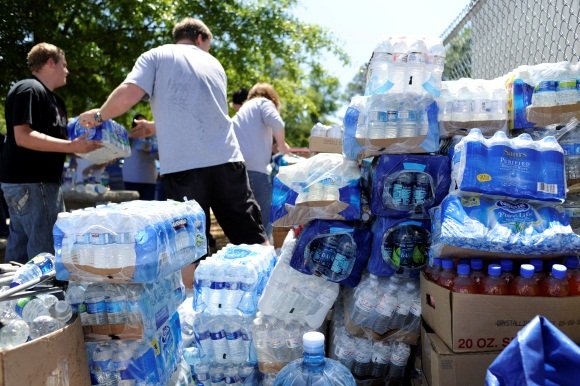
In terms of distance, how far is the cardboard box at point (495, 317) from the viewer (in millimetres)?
2096

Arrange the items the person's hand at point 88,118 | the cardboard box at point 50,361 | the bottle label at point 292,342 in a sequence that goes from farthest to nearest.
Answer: the person's hand at point 88,118 < the bottle label at point 292,342 < the cardboard box at point 50,361

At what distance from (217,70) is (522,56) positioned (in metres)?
2.19

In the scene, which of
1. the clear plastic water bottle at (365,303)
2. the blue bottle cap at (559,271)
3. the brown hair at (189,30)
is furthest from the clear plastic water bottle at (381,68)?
the brown hair at (189,30)

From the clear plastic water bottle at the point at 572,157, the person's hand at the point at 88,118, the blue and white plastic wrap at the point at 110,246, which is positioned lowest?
the blue and white plastic wrap at the point at 110,246

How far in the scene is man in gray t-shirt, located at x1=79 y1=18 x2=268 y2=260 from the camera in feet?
12.0

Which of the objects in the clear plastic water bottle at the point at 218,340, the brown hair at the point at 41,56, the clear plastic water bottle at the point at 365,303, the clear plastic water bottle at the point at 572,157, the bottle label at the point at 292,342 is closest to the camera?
the clear plastic water bottle at the point at 572,157

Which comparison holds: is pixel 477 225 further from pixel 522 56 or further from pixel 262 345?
pixel 522 56

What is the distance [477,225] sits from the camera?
2.18m

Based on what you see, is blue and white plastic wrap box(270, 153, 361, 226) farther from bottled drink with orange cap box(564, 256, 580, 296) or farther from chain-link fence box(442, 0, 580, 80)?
chain-link fence box(442, 0, 580, 80)

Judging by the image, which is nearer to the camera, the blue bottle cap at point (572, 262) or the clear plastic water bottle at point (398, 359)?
the blue bottle cap at point (572, 262)

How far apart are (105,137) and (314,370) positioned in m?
2.64

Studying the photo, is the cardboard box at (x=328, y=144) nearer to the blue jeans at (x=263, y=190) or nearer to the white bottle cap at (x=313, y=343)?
the blue jeans at (x=263, y=190)

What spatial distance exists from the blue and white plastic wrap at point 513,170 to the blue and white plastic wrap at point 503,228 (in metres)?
0.06

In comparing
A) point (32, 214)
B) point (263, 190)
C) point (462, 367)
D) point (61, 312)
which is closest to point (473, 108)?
point (462, 367)
